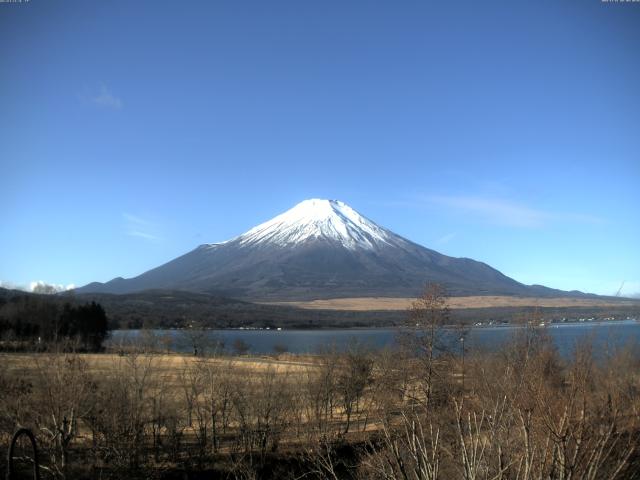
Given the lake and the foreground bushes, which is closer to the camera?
the foreground bushes

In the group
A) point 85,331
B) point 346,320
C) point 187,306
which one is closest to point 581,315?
point 346,320

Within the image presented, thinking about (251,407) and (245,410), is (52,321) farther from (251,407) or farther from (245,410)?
(251,407)

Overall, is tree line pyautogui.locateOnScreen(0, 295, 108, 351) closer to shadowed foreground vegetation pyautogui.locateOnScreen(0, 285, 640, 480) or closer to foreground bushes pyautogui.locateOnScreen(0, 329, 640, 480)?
shadowed foreground vegetation pyautogui.locateOnScreen(0, 285, 640, 480)

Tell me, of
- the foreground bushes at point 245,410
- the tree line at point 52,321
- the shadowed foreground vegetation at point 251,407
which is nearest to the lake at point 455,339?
the shadowed foreground vegetation at point 251,407

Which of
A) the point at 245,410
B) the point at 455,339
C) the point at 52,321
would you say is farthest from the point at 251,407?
the point at 52,321

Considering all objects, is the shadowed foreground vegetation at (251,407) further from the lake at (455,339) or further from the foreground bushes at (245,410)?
the lake at (455,339)

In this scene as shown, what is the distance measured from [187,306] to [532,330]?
6844 inches

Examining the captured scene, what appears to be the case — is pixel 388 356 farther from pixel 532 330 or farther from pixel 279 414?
pixel 279 414

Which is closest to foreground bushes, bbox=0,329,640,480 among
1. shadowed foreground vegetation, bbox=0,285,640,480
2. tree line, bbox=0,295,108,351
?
shadowed foreground vegetation, bbox=0,285,640,480

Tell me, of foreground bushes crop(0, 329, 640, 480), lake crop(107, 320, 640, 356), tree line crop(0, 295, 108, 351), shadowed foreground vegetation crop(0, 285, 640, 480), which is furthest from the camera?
tree line crop(0, 295, 108, 351)

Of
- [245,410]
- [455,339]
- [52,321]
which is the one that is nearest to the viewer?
[245,410]

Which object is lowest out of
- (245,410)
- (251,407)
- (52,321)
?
(245,410)

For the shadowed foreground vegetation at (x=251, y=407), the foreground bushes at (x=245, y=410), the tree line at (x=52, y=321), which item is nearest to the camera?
the foreground bushes at (x=245, y=410)

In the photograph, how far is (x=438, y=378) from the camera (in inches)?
1104
